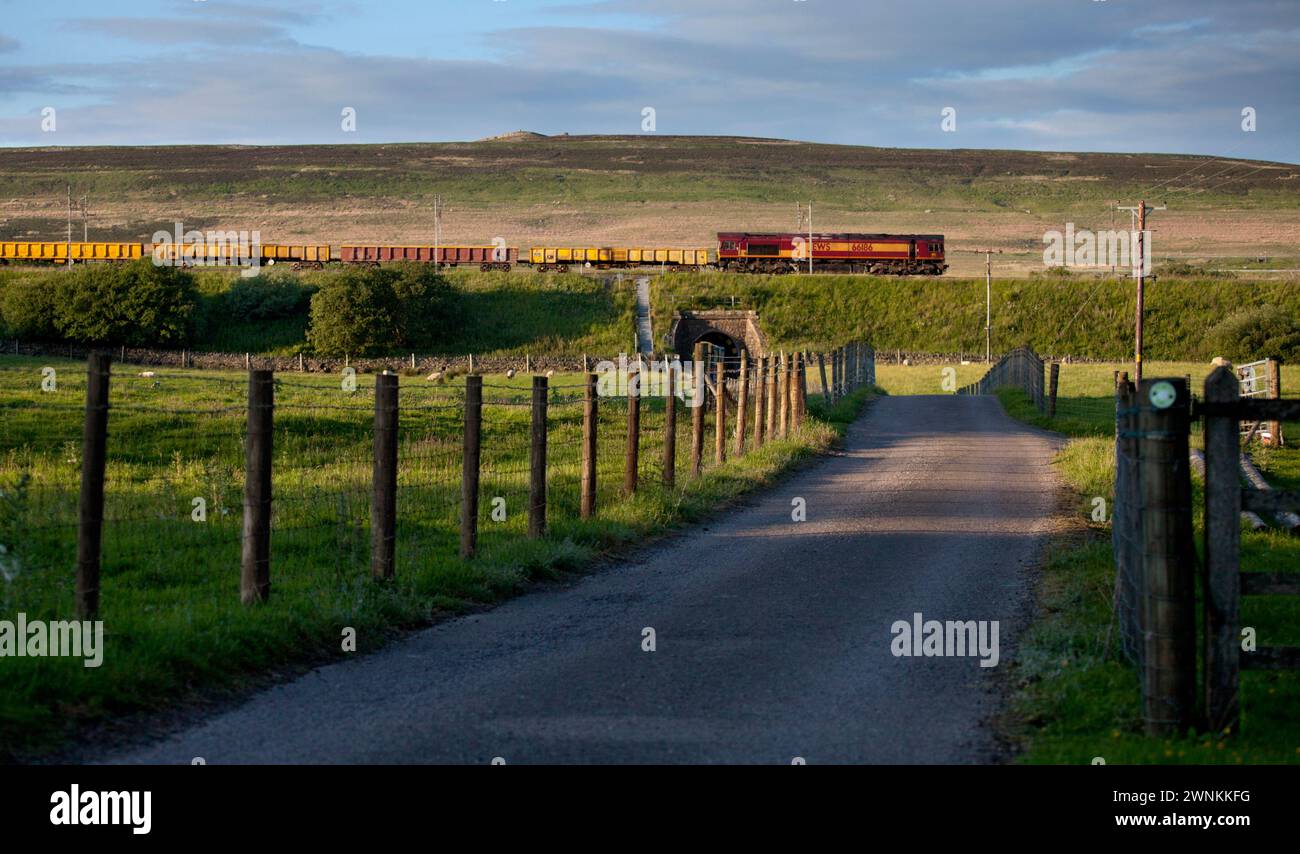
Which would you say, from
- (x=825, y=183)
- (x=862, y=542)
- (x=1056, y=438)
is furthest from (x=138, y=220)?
(x=862, y=542)

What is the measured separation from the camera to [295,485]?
19594 millimetres

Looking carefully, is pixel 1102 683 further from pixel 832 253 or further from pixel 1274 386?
pixel 832 253

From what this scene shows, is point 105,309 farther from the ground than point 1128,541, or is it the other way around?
point 105,309

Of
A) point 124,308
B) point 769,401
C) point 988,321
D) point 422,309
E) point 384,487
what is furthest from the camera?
point 988,321

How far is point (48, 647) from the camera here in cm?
812

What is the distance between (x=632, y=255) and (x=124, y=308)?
38.0 meters

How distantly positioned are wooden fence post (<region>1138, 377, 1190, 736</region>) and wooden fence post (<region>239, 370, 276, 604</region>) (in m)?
5.92

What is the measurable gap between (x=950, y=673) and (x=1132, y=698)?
1.36 metres

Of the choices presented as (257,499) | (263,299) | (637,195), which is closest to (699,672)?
(257,499)

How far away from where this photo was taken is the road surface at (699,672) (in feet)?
23.1

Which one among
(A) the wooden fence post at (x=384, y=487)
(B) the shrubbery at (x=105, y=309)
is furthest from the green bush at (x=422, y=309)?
(A) the wooden fence post at (x=384, y=487)

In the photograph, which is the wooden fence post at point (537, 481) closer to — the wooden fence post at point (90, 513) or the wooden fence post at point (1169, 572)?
the wooden fence post at point (90, 513)

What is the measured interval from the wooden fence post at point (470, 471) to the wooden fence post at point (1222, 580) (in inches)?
265

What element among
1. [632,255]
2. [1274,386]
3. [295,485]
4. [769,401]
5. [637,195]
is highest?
[637,195]
